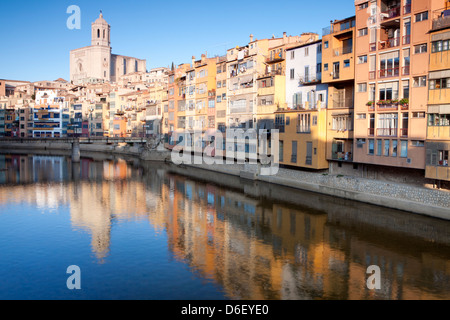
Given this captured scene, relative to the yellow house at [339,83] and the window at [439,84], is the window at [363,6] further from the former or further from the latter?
the window at [439,84]

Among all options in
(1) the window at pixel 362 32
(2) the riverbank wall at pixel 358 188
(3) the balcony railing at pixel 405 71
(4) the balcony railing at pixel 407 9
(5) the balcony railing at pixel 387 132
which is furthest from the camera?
(1) the window at pixel 362 32

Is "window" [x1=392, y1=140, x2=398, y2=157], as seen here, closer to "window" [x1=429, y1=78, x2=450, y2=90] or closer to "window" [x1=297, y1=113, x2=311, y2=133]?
"window" [x1=429, y1=78, x2=450, y2=90]

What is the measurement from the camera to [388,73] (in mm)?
36594

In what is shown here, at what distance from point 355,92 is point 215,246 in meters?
22.6

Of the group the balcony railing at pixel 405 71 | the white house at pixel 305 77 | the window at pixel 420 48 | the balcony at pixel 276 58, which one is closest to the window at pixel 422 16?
the window at pixel 420 48

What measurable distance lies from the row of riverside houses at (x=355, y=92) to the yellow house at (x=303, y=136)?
4.7 inches

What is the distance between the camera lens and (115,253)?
25.3m

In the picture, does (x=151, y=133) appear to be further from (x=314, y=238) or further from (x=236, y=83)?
(x=314, y=238)

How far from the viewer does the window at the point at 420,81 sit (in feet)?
110

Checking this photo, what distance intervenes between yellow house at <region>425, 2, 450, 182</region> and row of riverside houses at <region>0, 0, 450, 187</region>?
8 cm

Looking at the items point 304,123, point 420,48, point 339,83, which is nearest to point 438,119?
point 420,48

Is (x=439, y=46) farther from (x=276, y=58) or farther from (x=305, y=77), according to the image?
(x=276, y=58)

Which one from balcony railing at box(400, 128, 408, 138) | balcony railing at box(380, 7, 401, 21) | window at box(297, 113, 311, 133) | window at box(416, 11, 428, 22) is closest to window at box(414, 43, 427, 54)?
window at box(416, 11, 428, 22)

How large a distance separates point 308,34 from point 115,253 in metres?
40.4
